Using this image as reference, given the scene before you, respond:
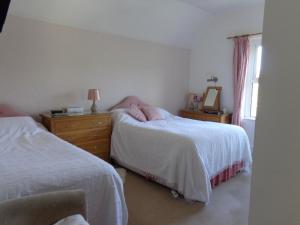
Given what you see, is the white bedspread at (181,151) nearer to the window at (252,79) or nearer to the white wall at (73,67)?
the white wall at (73,67)

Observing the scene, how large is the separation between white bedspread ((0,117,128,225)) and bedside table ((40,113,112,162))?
956mm

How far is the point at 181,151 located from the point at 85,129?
1.43 meters

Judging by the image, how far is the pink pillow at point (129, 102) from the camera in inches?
160

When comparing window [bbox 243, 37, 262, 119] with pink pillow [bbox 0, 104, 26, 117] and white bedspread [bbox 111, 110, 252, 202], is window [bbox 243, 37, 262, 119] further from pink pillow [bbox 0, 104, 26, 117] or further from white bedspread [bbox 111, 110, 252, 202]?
pink pillow [bbox 0, 104, 26, 117]

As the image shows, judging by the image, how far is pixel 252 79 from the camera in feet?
13.9

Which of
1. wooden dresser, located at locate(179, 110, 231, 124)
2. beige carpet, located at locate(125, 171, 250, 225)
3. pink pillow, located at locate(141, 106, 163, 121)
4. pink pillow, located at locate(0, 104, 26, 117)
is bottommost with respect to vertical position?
beige carpet, located at locate(125, 171, 250, 225)

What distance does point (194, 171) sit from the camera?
2.55 meters

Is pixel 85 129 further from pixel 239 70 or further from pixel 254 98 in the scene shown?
pixel 254 98

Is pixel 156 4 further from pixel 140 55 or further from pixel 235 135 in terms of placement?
pixel 235 135

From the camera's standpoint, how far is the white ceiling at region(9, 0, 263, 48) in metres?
3.14

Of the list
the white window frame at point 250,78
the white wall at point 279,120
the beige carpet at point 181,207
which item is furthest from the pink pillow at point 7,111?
the white window frame at point 250,78

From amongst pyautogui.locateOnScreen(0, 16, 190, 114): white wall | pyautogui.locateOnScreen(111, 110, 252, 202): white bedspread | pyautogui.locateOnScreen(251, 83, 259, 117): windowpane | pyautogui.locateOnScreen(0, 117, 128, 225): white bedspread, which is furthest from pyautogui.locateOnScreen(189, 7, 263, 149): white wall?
pyautogui.locateOnScreen(0, 117, 128, 225): white bedspread

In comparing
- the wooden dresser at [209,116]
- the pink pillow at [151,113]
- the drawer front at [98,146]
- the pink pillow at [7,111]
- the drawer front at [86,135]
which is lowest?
the drawer front at [98,146]

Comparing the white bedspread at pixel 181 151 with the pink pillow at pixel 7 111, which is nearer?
the white bedspread at pixel 181 151
